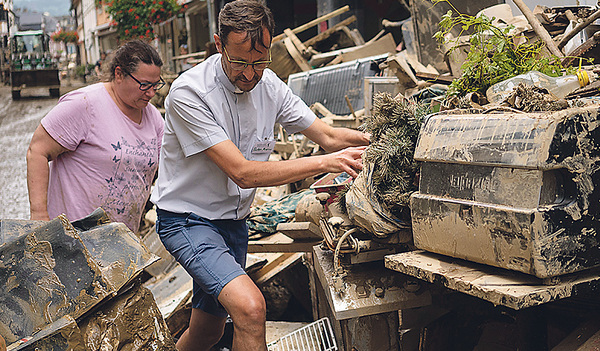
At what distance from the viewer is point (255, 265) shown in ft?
13.2

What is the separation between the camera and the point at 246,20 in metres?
2.60

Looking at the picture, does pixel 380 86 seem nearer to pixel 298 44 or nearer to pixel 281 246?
pixel 281 246

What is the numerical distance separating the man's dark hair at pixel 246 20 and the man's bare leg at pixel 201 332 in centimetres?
141

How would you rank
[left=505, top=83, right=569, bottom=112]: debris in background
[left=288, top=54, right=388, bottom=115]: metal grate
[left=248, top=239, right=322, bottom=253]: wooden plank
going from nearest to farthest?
[left=505, top=83, right=569, bottom=112]: debris in background
[left=248, top=239, right=322, bottom=253]: wooden plank
[left=288, top=54, right=388, bottom=115]: metal grate

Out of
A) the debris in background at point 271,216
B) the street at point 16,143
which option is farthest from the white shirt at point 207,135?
the street at point 16,143

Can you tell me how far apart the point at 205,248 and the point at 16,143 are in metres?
11.7

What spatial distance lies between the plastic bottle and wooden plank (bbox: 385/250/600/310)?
812 mm

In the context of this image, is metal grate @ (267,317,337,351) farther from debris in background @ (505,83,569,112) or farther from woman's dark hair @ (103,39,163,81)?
woman's dark hair @ (103,39,163,81)

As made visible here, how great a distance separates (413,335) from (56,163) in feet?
7.12

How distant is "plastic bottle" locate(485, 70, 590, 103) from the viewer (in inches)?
98.7

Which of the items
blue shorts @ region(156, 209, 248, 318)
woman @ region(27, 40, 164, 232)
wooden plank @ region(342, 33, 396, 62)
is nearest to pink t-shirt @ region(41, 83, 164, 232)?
woman @ region(27, 40, 164, 232)

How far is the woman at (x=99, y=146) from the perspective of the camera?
10.4 feet

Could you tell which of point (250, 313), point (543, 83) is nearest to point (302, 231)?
point (250, 313)

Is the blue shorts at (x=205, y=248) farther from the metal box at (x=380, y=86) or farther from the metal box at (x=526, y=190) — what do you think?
the metal box at (x=380, y=86)
